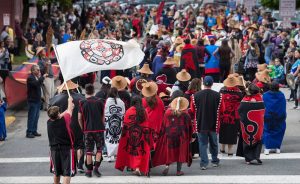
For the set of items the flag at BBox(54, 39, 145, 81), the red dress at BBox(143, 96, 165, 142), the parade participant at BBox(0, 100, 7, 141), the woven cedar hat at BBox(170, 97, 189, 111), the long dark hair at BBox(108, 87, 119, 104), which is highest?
the flag at BBox(54, 39, 145, 81)

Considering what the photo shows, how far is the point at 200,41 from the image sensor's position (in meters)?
26.0

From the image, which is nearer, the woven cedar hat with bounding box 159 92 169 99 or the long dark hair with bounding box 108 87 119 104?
the long dark hair with bounding box 108 87 119 104

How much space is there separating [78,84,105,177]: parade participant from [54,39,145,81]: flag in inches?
41.7

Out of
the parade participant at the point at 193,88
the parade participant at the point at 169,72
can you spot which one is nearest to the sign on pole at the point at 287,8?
the parade participant at the point at 169,72

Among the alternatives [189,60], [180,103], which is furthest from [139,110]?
[189,60]

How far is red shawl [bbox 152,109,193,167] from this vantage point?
1585 cm

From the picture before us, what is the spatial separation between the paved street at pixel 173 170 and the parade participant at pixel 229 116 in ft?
1.27

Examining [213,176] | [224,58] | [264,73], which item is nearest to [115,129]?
[213,176]

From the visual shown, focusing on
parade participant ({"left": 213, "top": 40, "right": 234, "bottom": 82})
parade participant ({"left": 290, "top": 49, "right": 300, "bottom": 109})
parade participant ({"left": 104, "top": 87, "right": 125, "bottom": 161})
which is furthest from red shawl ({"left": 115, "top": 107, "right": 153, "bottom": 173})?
parade participant ({"left": 213, "top": 40, "right": 234, "bottom": 82})

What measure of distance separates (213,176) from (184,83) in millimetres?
3027

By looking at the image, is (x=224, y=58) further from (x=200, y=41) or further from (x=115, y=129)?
(x=115, y=129)

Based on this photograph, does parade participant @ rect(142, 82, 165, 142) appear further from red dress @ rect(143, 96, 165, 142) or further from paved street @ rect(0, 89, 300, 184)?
paved street @ rect(0, 89, 300, 184)

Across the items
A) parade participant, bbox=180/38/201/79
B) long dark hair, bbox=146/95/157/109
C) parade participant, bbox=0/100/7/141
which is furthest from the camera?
parade participant, bbox=180/38/201/79

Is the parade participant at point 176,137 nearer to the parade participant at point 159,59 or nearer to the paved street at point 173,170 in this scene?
the paved street at point 173,170
